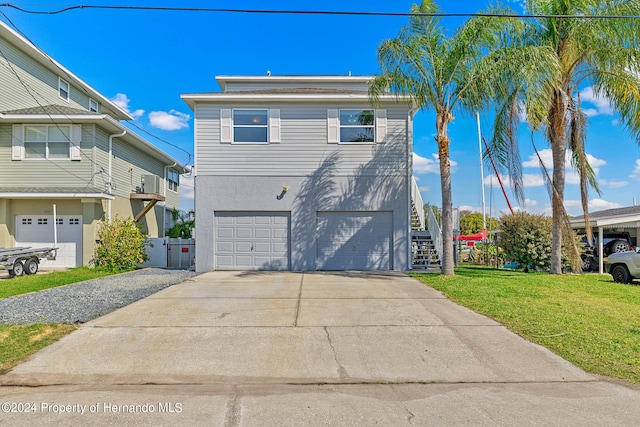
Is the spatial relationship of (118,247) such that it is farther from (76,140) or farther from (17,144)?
(17,144)

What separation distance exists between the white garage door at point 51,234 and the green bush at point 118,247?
0.89 meters

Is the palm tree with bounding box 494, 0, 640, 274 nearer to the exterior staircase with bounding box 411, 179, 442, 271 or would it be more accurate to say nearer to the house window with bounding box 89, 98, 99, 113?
the exterior staircase with bounding box 411, 179, 442, 271

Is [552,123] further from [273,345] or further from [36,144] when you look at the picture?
Answer: [36,144]

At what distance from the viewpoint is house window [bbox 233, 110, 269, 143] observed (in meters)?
13.9

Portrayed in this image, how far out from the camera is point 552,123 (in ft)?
39.7

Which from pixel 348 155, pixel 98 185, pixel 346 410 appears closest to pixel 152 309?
pixel 346 410

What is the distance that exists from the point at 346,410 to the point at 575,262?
11697 mm

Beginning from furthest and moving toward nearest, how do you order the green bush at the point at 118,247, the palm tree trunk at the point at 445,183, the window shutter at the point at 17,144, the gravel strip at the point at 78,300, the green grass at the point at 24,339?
the window shutter at the point at 17,144, the green bush at the point at 118,247, the palm tree trunk at the point at 445,183, the gravel strip at the point at 78,300, the green grass at the point at 24,339

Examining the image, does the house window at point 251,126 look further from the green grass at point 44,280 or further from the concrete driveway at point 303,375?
the concrete driveway at point 303,375

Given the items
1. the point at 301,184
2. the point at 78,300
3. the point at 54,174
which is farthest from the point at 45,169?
the point at 301,184

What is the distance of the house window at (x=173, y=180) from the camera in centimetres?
2303

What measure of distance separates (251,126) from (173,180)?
1166cm

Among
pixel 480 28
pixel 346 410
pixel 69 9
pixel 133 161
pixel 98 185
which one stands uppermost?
pixel 480 28

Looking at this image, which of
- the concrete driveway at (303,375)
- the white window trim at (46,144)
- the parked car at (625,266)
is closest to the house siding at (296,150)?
the white window trim at (46,144)
